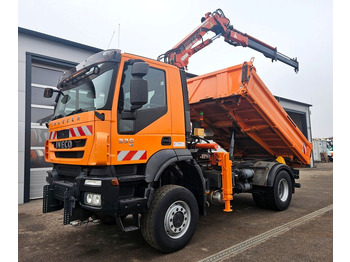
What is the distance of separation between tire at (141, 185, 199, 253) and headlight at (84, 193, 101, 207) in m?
0.67

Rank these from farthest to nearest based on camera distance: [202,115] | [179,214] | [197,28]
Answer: [197,28], [202,115], [179,214]

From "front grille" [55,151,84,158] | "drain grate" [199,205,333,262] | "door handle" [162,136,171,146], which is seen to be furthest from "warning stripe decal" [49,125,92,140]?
"drain grate" [199,205,333,262]

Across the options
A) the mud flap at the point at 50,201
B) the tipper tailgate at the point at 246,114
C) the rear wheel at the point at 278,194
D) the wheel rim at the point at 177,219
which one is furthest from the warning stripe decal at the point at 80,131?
the rear wheel at the point at 278,194

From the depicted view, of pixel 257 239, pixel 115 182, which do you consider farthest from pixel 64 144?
pixel 257 239

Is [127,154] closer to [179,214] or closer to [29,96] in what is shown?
[179,214]

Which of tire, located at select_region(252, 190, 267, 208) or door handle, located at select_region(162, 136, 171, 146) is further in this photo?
tire, located at select_region(252, 190, 267, 208)

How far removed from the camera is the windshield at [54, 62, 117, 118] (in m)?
3.21

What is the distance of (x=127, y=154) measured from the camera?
126 inches

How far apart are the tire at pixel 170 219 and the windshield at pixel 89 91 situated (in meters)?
1.44

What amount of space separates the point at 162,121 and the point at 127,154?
754 millimetres

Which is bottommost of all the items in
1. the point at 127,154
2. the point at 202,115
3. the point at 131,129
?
the point at 127,154

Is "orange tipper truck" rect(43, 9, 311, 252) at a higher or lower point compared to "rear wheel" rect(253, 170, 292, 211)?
higher

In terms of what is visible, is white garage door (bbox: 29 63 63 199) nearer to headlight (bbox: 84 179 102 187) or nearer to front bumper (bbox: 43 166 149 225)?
front bumper (bbox: 43 166 149 225)

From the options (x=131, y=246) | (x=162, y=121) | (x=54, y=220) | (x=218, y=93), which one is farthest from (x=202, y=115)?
(x=54, y=220)
